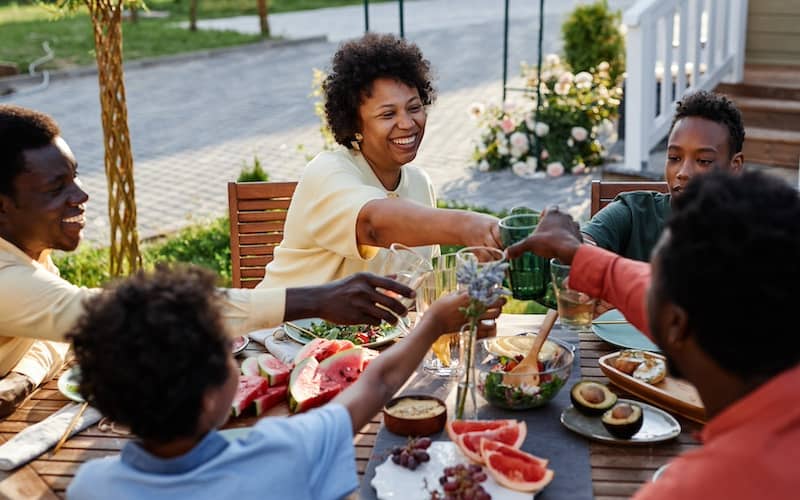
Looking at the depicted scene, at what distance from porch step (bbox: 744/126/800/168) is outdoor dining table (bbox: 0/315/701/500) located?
213 inches

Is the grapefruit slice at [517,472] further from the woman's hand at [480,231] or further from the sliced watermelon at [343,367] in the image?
the woman's hand at [480,231]

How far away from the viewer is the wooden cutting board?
2.56 metres

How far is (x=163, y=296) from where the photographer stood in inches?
72.7

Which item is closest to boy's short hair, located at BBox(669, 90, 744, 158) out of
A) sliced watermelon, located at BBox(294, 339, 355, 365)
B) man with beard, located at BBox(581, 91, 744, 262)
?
man with beard, located at BBox(581, 91, 744, 262)

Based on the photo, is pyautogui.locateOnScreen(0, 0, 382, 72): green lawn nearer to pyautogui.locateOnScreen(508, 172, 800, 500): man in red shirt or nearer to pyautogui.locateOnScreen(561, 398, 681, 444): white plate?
pyautogui.locateOnScreen(561, 398, 681, 444): white plate

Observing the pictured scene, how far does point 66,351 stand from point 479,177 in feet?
21.3

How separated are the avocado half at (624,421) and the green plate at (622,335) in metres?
0.53

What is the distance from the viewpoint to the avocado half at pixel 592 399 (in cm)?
256

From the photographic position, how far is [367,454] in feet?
8.11

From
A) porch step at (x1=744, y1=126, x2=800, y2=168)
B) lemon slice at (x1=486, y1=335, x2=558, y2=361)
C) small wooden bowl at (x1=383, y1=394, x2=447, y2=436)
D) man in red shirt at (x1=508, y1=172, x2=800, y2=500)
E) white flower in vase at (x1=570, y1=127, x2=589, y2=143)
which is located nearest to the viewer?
man in red shirt at (x1=508, y1=172, x2=800, y2=500)

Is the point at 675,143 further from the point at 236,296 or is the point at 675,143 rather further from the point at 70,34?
the point at 70,34

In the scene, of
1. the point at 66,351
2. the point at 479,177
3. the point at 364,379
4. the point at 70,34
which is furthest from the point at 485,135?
the point at 70,34

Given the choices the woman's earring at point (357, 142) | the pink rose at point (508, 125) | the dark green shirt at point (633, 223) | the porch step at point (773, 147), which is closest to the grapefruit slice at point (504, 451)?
the dark green shirt at point (633, 223)

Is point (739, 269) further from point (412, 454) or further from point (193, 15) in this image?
point (193, 15)
